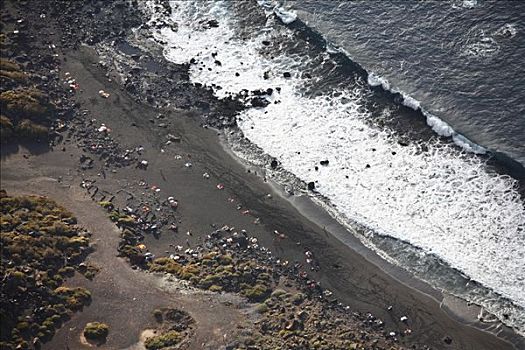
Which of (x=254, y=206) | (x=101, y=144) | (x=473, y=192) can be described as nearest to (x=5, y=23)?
(x=101, y=144)

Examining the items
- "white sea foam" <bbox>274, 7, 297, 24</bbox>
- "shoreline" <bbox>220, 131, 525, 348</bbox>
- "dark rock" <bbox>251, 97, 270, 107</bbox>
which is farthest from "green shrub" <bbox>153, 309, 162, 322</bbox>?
"white sea foam" <bbox>274, 7, 297, 24</bbox>

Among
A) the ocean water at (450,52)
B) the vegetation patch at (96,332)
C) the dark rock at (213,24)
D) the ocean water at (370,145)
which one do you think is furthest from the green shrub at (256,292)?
the dark rock at (213,24)

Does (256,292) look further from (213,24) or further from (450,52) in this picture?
(213,24)

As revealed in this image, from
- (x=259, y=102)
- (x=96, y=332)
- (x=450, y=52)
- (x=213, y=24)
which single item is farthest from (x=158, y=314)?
(x=450, y=52)

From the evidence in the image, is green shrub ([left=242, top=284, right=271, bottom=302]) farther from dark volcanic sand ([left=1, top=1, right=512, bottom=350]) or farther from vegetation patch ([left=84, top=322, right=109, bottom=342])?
vegetation patch ([left=84, top=322, right=109, bottom=342])

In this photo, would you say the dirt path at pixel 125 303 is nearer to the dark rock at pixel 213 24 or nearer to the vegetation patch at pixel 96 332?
the vegetation patch at pixel 96 332

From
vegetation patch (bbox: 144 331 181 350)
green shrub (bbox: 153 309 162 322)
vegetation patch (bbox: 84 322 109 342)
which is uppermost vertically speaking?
green shrub (bbox: 153 309 162 322)
